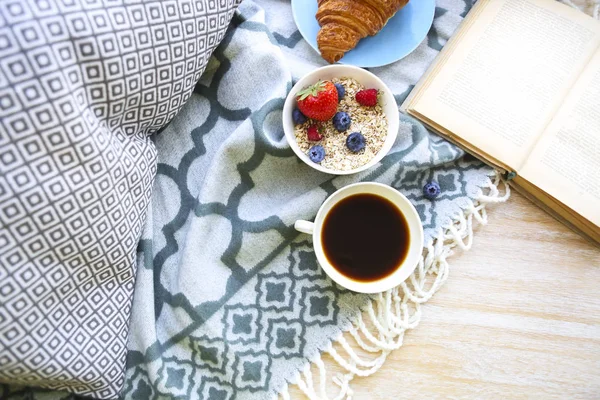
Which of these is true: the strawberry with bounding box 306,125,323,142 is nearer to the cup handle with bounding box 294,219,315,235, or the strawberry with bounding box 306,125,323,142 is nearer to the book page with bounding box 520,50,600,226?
the cup handle with bounding box 294,219,315,235

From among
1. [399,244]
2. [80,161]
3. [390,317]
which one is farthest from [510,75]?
[80,161]

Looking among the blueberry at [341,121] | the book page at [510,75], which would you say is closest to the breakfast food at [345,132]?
the blueberry at [341,121]

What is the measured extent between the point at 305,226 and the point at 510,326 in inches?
16.4

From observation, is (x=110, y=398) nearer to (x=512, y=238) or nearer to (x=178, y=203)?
(x=178, y=203)

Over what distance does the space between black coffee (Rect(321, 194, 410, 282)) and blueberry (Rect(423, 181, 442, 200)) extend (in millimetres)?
80

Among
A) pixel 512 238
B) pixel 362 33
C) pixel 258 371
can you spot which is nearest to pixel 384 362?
pixel 258 371

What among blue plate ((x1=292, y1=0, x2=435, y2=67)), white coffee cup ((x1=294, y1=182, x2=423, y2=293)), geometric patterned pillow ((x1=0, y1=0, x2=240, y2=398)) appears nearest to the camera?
geometric patterned pillow ((x1=0, y1=0, x2=240, y2=398))

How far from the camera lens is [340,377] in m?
0.94

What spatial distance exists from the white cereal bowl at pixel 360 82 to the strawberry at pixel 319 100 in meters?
0.02

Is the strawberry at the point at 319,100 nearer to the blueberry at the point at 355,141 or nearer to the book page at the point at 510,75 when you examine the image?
the blueberry at the point at 355,141

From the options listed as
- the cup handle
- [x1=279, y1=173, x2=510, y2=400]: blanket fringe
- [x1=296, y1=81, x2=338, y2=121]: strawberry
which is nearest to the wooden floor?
[x1=279, y1=173, x2=510, y2=400]: blanket fringe

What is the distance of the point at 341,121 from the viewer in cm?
96

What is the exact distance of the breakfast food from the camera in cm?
96

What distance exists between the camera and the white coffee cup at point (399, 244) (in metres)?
Answer: 0.92
